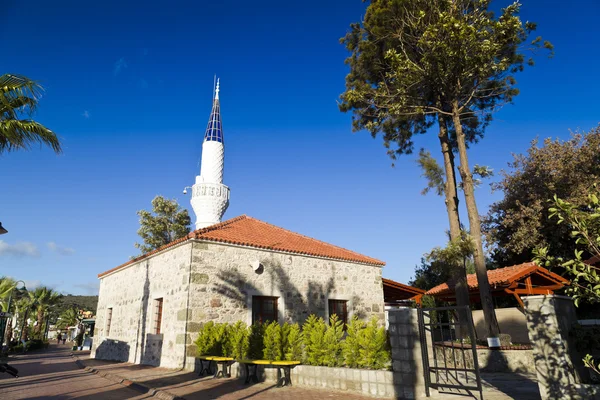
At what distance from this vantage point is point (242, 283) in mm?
12391

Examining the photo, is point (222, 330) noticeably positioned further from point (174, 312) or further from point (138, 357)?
point (138, 357)

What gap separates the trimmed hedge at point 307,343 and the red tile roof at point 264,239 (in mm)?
2913

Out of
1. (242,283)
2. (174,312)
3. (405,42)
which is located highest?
(405,42)

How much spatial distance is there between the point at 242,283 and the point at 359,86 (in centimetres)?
853

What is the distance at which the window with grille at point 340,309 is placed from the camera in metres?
14.8

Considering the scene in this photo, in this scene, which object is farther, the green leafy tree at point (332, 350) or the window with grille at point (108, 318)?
the window with grille at point (108, 318)

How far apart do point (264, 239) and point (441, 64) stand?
28.4 feet

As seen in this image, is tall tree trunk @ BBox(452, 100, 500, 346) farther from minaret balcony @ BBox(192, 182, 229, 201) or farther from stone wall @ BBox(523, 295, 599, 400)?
minaret balcony @ BBox(192, 182, 229, 201)

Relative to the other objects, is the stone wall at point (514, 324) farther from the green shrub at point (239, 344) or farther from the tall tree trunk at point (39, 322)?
the tall tree trunk at point (39, 322)

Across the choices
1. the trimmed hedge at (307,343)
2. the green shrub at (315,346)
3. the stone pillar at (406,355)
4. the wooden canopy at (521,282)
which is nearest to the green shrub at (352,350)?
the trimmed hedge at (307,343)

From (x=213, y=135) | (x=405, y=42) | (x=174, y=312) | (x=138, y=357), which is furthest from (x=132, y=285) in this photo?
(x=405, y=42)

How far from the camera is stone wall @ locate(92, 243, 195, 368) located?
11.5 m

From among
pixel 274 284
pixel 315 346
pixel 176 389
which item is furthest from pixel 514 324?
pixel 176 389

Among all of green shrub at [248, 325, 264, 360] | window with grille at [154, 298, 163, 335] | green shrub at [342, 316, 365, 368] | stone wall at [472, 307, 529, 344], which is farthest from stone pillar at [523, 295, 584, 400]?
window with grille at [154, 298, 163, 335]
